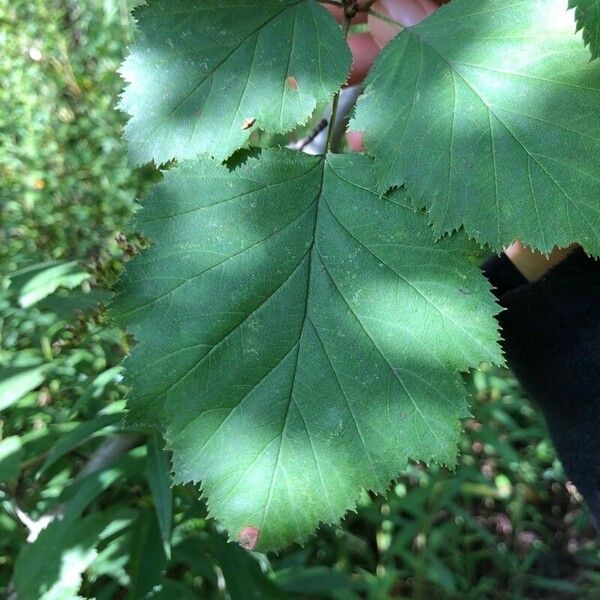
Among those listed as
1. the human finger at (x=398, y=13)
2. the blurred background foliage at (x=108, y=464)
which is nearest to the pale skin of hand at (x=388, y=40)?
the human finger at (x=398, y=13)

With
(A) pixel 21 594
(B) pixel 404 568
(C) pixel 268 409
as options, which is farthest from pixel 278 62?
(B) pixel 404 568

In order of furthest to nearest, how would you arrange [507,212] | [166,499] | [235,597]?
[235,597]
[166,499]
[507,212]

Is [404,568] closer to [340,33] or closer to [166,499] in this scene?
[166,499]

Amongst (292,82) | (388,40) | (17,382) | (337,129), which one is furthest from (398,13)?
(17,382)

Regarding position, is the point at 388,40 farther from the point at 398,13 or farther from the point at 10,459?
the point at 10,459

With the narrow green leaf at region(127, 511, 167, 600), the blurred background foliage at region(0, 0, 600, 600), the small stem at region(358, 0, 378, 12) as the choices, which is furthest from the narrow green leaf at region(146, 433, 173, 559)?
the small stem at region(358, 0, 378, 12)

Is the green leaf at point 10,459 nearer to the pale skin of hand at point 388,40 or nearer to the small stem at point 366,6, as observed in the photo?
the pale skin of hand at point 388,40
